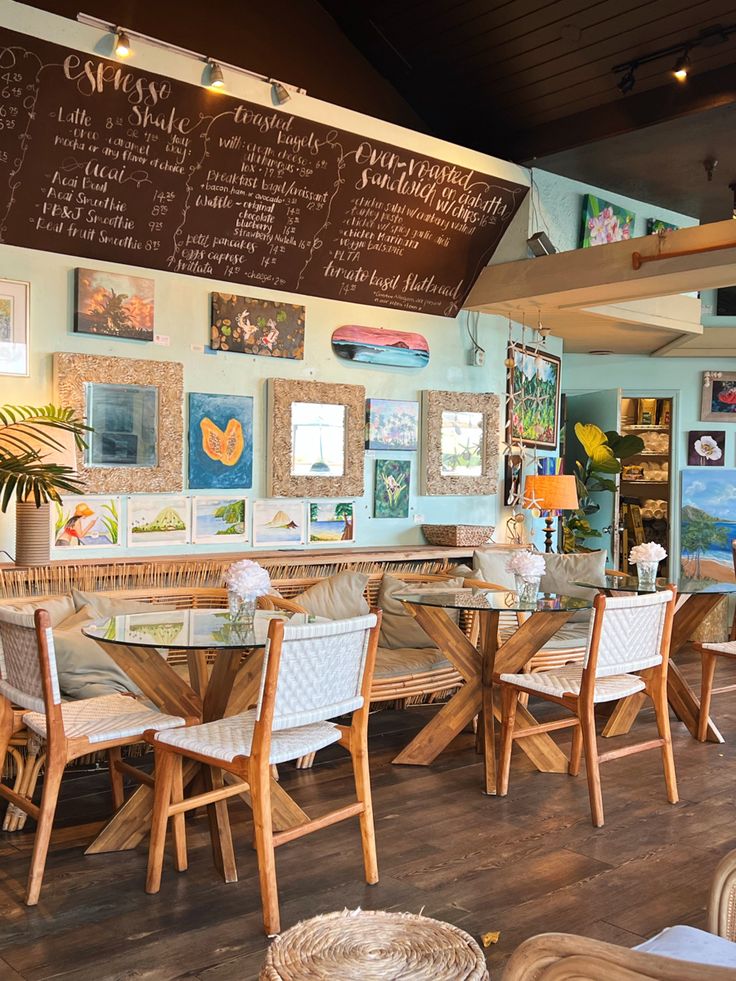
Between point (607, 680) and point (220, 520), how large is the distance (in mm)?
2584

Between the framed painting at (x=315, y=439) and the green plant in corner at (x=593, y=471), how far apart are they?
328cm

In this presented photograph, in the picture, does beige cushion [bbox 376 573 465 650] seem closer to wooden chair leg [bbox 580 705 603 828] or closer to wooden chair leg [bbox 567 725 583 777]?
wooden chair leg [bbox 567 725 583 777]

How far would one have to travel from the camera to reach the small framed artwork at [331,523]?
6445 mm

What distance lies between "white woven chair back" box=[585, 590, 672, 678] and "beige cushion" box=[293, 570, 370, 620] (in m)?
1.67

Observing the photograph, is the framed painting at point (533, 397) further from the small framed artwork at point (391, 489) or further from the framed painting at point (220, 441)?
the framed painting at point (220, 441)

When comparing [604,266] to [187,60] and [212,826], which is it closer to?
[187,60]

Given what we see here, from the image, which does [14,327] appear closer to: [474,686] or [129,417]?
[129,417]

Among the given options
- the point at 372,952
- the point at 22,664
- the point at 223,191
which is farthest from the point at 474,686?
the point at 223,191

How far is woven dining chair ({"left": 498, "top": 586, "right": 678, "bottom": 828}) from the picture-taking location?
161 inches

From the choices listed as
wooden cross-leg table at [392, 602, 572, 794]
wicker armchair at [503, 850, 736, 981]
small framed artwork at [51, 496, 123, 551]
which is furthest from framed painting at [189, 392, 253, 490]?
wicker armchair at [503, 850, 736, 981]

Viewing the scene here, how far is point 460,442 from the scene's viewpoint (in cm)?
722

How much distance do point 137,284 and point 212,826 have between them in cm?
323

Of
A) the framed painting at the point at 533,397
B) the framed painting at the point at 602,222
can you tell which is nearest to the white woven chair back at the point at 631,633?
the framed painting at the point at 533,397

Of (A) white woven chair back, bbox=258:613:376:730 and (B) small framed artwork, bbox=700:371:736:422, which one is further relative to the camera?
(B) small framed artwork, bbox=700:371:736:422
